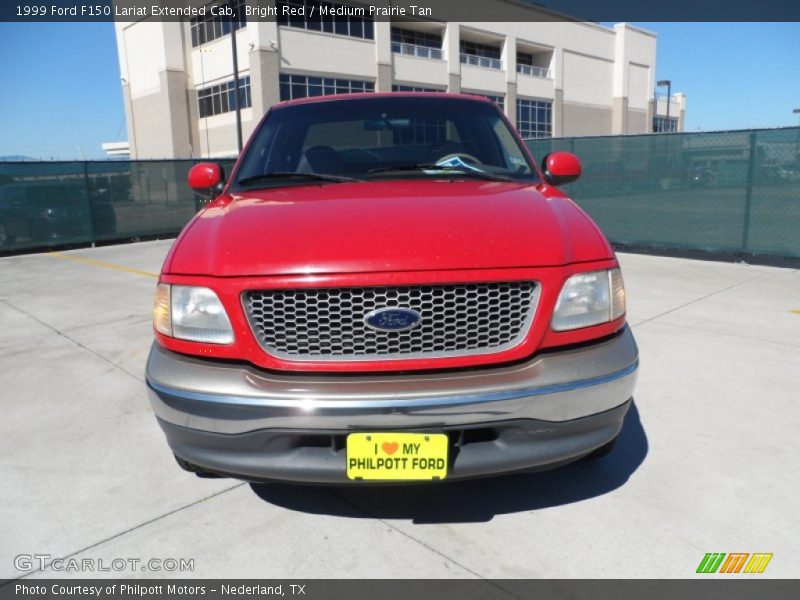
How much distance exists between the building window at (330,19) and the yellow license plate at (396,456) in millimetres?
33084

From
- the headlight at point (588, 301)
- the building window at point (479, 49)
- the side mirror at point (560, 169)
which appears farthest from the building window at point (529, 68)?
the headlight at point (588, 301)

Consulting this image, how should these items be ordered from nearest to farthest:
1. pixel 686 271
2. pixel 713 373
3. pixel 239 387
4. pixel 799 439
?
pixel 239 387
pixel 799 439
pixel 713 373
pixel 686 271

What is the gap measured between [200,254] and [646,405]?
2.77 m

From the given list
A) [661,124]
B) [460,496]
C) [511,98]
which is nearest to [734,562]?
[460,496]

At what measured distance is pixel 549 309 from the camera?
7.18 feet

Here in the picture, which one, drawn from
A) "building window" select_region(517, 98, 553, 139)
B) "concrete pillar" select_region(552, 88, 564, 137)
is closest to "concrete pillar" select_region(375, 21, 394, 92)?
"building window" select_region(517, 98, 553, 139)

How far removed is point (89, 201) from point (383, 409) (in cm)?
1294

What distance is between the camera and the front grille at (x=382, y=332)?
2.12 meters

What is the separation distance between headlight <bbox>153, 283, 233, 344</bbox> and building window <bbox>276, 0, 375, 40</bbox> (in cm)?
3251

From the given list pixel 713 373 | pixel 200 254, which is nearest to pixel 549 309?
pixel 200 254

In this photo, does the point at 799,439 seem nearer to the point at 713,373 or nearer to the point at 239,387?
the point at 713,373

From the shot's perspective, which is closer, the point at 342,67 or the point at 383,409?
the point at 383,409

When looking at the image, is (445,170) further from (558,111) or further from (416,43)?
(558,111)

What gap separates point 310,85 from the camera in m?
32.9
